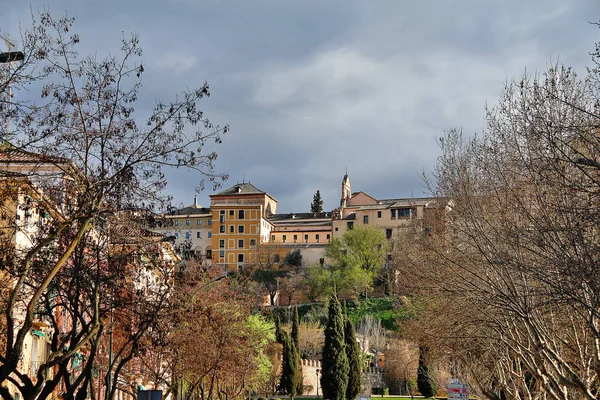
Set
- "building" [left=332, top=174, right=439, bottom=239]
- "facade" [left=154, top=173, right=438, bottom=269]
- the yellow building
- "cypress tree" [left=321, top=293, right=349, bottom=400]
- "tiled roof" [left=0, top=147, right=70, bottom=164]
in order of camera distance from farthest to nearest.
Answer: the yellow building → "facade" [left=154, top=173, right=438, bottom=269] → "building" [left=332, top=174, right=439, bottom=239] → "cypress tree" [left=321, top=293, right=349, bottom=400] → "tiled roof" [left=0, top=147, right=70, bottom=164]

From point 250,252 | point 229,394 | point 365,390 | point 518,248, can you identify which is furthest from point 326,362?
point 250,252

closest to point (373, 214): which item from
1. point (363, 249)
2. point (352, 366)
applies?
point (363, 249)

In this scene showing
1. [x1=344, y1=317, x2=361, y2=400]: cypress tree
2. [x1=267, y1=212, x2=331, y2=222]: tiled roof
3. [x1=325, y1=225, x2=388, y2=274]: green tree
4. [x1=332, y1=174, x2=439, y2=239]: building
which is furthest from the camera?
[x1=267, y1=212, x2=331, y2=222]: tiled roof

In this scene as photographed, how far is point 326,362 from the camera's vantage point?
65188mm

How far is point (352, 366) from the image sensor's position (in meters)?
66.6

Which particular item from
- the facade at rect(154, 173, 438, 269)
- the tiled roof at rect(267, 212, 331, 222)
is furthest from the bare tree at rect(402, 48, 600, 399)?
the tiled roof at rect(267, 212, 331, 222)

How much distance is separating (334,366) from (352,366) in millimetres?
2522

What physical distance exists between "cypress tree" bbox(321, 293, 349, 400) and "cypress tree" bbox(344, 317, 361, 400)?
1.28 m

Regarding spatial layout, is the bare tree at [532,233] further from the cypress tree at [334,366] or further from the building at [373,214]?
the building at [373,214]

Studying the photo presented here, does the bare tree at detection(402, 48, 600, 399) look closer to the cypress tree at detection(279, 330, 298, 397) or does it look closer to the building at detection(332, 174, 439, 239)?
the cypress tree at detection(279, 330, 298, 397)

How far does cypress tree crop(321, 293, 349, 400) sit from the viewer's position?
210 feet

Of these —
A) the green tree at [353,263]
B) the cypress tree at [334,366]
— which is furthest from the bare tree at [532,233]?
the green tree at [353,263]

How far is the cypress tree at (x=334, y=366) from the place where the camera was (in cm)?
6412

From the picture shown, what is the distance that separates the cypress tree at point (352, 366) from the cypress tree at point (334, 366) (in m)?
1.28
